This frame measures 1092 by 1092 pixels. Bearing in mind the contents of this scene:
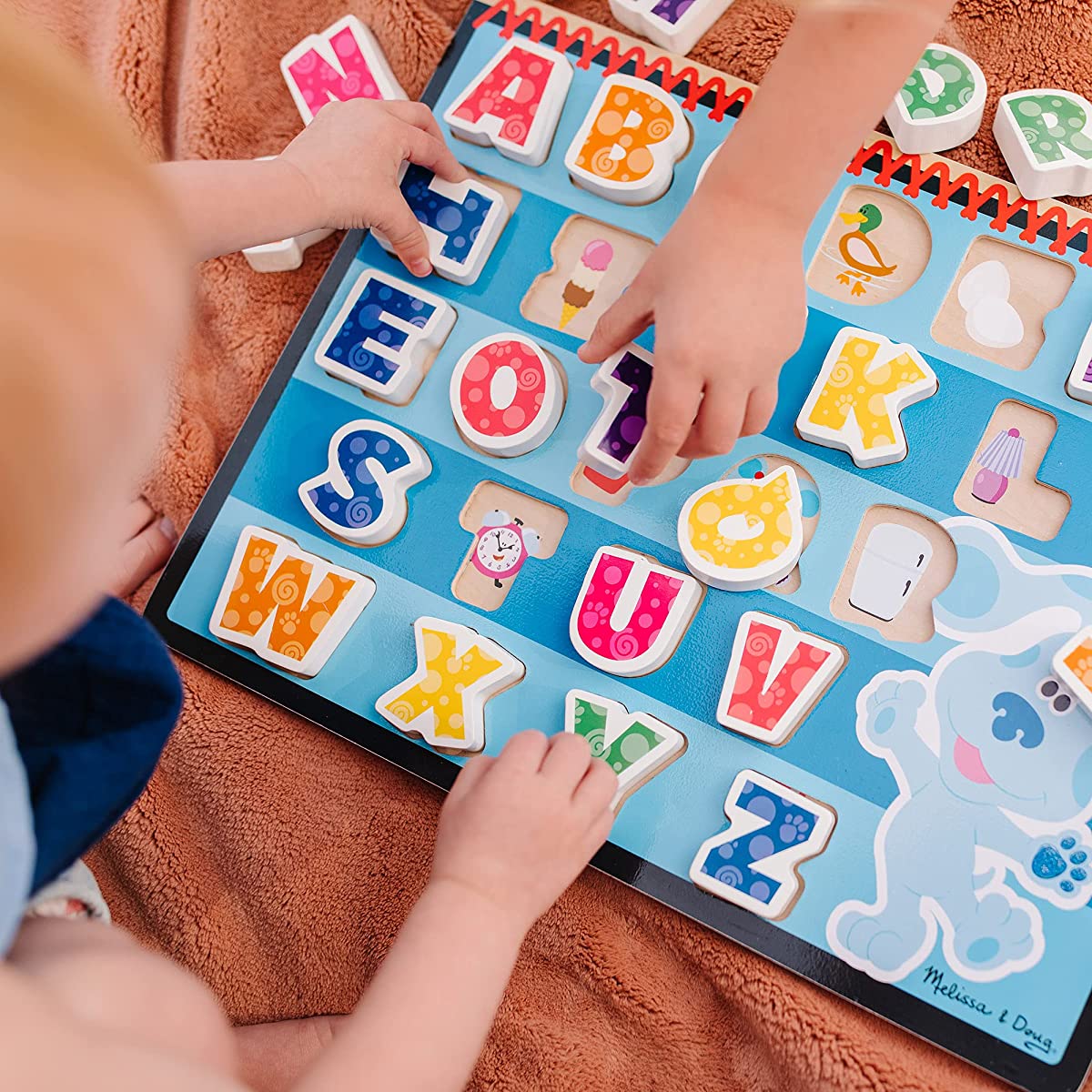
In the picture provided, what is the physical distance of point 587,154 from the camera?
681 millimetres

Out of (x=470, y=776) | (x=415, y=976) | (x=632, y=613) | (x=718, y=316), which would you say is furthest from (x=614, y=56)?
(x=415, y=976)

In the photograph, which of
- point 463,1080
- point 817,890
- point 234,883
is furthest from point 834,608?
point 234,883

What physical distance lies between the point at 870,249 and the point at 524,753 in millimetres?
378

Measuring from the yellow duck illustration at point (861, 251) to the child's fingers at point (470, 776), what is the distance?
36cm

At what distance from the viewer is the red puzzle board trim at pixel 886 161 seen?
0.65 metres

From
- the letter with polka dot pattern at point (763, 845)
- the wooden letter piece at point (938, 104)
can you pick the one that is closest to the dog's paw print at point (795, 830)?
the letter with polka dot pattern at point (763, 845)

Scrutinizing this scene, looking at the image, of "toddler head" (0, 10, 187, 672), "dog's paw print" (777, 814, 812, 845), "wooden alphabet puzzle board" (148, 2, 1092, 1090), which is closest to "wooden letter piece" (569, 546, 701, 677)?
"wooden alphabet puzzle board" (148, 2, 1092, 1090)

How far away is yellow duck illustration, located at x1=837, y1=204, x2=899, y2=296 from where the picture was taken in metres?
0.66

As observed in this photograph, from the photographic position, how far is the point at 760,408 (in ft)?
1.91

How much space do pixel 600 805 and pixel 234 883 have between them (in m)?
0.28

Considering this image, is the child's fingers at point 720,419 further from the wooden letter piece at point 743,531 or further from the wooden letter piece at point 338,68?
the wooden letter piece at point 338,68

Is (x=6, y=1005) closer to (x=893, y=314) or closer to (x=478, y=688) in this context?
(x=478, y=688)

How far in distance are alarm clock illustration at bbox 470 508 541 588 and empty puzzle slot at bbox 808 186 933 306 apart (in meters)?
0.24

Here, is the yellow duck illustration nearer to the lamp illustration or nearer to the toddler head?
the lamp illustration
